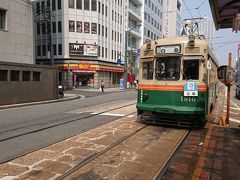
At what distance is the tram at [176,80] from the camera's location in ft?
32.0

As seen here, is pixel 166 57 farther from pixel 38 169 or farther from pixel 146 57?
pixel 38 169

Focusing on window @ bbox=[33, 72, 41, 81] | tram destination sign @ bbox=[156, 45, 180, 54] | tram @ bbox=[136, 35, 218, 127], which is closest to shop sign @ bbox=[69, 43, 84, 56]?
window @ bbox=[33, 72, 41, 81]

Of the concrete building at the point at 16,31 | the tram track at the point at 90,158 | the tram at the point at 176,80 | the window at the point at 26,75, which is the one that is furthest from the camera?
the concrete building at the point at 16,31

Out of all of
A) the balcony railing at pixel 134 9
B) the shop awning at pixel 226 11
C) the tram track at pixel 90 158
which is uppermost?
the balcony railing at pixel 134 9

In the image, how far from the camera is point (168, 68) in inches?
403

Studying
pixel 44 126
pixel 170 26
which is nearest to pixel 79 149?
pixel 44 126

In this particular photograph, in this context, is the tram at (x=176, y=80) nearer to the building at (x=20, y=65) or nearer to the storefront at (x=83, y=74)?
the building at (x=20, y=65)

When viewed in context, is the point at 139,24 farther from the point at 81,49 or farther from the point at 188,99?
the point at 188,99

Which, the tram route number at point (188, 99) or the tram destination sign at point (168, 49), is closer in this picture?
the tram route number at point (188, 99)

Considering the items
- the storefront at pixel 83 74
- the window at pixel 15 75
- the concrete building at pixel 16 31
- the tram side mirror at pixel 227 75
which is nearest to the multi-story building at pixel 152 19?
the storefront at pixel 83 74

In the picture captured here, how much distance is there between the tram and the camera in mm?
9750

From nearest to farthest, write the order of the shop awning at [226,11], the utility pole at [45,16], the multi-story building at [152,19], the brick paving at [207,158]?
1. the brick paving at [207,158]
2. the shop awning at [226,11]
3. the utility pole at [45,16]
4. the multi-story building at [152,19]

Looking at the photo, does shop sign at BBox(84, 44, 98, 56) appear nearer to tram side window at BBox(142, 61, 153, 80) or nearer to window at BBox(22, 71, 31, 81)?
window at BBox(22, 71, 31, 81)

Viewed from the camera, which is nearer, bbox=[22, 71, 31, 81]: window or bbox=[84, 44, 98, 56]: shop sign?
bbox=[22, 71, 31, 81]: window
